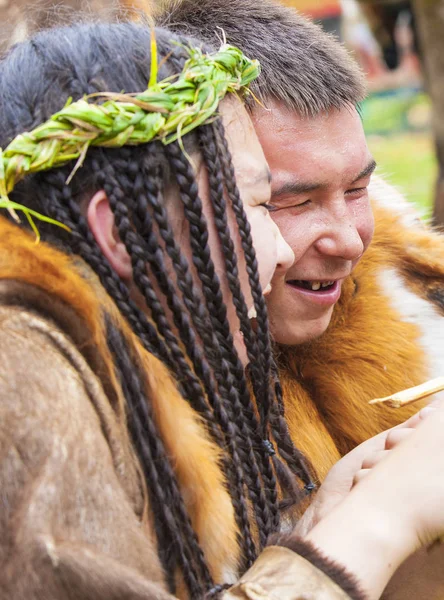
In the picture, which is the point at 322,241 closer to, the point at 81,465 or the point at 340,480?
the point at 340,480

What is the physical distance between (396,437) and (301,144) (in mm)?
801

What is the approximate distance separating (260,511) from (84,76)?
842 millimetres

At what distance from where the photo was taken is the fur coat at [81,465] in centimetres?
99

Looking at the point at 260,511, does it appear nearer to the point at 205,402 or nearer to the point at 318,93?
the point at 205,402

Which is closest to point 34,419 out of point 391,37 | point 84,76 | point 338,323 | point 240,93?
point 84,76

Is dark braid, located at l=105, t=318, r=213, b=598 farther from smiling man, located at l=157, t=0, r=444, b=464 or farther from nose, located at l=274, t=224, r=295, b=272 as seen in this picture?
smiling man, located at l=157, t=0, r=444, b=464

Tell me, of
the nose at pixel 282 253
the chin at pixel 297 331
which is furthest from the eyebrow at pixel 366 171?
the nose at pixel 282 253

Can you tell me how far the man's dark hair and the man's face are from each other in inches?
1.6

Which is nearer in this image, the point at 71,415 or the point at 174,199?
the point at 71,415

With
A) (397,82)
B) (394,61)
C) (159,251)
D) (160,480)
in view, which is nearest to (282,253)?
(159,251)

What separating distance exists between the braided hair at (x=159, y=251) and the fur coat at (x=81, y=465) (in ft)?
0.10

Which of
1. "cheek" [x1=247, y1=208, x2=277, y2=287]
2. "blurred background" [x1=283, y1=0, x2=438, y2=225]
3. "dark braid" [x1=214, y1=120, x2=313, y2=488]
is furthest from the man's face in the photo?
"blurred background" [x1=283, y1=0, x2=438, y2=225]

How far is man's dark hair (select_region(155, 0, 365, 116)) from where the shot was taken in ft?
6.29

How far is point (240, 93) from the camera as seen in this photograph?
160cm
